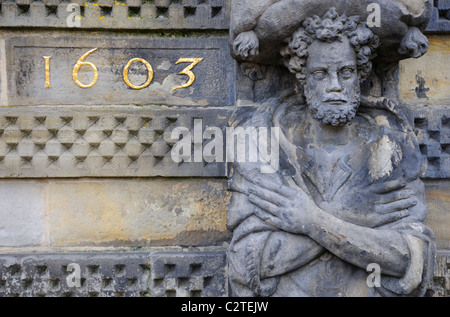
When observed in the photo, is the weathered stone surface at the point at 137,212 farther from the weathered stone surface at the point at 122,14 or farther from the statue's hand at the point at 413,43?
the statue's hand at the point at 413,43

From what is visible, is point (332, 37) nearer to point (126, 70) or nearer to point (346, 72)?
point (346, 72)

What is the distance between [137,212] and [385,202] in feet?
4.01

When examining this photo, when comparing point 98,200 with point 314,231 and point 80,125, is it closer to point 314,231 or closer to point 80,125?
point 80,125

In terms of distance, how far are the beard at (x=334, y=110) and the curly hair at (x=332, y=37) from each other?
5.3 inches

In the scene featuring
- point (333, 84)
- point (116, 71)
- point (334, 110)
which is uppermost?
point (116, 71)

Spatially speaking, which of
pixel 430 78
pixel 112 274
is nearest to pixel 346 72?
pixel 430 78

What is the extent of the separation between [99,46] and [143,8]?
0.97ft

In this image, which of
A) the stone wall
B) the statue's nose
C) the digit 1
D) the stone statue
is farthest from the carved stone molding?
the statue's nose

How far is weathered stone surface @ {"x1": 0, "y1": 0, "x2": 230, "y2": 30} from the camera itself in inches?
108

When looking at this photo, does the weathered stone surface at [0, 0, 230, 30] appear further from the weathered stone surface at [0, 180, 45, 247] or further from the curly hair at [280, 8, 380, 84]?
the weathered stone surface at [0, 180, 45, 247]

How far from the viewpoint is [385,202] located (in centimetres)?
241

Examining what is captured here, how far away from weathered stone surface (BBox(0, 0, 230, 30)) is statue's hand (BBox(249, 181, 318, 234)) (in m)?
0.91

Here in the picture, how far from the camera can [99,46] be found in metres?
2.77

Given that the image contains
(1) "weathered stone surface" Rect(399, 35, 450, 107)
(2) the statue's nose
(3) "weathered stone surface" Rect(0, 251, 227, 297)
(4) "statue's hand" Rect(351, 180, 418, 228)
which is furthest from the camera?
(1) "weathered stone surface" Rect(399, 35, 450, 107)
